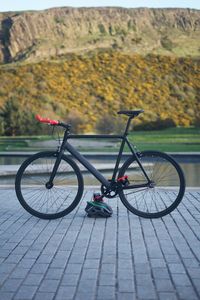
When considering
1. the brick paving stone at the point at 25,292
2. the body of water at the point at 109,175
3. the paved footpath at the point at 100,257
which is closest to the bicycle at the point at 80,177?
the paved footpath at the point at 100,257

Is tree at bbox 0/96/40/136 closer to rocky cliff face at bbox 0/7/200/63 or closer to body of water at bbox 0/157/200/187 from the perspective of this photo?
Answer: body of water at bbox 0/157/200/187

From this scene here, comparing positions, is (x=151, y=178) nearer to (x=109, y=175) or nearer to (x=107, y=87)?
(x=109, y=175)

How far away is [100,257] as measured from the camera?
461cm

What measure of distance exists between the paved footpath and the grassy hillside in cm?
3533

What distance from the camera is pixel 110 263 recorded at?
442cm

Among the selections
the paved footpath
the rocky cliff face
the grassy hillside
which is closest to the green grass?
the grassy hillside

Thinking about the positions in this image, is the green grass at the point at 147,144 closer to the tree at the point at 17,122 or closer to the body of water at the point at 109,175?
the tree at the point at 17,122

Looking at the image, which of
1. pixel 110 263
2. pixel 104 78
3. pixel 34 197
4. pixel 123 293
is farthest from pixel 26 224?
pixel 104 78

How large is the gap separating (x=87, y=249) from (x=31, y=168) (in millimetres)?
1780

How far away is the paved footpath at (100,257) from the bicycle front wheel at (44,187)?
0.45ft

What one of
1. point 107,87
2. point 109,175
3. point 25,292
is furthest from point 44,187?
point 107,87

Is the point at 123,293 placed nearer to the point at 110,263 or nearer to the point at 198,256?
the point at 110,263

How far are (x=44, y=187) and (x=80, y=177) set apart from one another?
68cm

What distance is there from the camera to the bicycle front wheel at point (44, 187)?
20.6 feet
